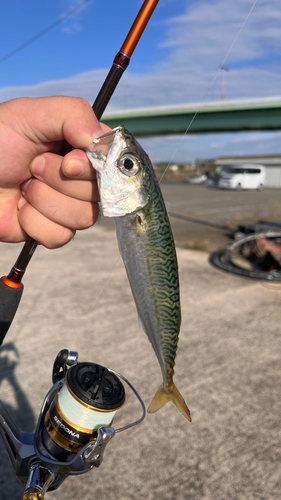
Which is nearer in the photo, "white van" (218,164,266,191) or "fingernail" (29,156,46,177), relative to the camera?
"fingernail" (29,156,46,177)

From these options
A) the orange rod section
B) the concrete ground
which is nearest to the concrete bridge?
the orange rod section

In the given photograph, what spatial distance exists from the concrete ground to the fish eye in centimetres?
190

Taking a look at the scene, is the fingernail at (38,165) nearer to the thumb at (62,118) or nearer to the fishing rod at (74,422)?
the thumb at (62,118)

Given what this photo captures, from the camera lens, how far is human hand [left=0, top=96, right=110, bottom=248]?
1.27 m

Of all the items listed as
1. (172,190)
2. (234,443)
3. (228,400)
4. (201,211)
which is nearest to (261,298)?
(228,400)

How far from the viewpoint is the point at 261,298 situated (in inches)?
190

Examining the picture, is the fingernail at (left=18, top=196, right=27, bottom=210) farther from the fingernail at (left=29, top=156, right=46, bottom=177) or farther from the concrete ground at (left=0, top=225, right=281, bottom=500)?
the concrete ground at (left=0, top=225, right=281, bottom=500)

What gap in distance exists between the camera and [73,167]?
4.25 feet

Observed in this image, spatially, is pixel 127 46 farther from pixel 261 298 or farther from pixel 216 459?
pixel 261 298

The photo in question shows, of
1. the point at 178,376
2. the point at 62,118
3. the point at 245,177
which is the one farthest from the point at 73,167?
the point at 245,177

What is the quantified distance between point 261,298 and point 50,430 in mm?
3837

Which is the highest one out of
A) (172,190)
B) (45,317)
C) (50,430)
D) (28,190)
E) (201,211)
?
(28,190)

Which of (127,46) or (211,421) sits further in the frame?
(211,421)

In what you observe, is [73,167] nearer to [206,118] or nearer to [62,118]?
[62,118]
